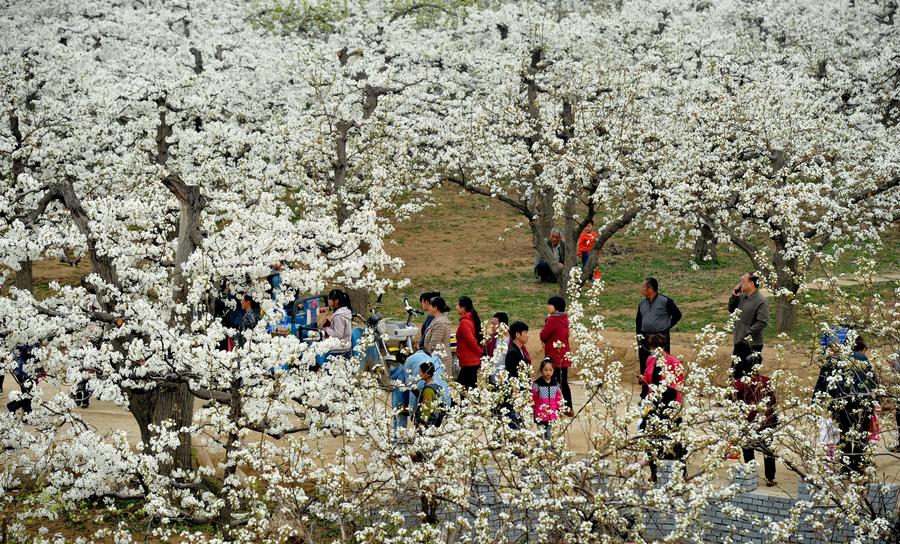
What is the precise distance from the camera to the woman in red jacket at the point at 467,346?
13625mm

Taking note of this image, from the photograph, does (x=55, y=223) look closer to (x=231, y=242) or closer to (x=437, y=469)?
(x=231, y=242)

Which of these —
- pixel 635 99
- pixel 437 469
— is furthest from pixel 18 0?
pixel 437 469

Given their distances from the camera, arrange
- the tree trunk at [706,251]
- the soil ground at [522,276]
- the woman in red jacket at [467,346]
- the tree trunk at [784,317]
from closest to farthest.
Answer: the woman in red jacket at [467,346], the soil ground at [522,276], the tree trunk at [784,317], the tree trunk at [706,251]

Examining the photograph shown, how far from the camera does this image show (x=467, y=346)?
13.7 meters

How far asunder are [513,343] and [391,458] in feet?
13.8

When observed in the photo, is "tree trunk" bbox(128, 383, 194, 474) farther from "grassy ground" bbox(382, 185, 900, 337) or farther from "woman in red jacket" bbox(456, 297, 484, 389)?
"grassy ground" bbox(382, 185, 900, 337)

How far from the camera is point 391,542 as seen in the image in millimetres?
7637

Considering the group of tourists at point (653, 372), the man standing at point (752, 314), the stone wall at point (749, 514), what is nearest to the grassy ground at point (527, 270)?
the man standing at point (752, 314)

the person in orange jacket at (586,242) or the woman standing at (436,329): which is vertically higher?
the person in orange jacket at (586,242)

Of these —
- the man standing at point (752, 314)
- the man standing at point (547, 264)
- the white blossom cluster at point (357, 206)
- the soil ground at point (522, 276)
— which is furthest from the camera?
the man standing at point (547, 264)

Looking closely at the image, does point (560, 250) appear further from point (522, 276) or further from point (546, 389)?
point (546, 389)

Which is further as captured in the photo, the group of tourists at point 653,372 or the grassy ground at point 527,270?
the grassy ground at point 527,270

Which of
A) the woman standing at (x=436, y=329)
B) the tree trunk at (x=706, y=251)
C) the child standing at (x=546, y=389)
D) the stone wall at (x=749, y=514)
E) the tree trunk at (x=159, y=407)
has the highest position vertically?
the tree trunk at (x=706, y=251)

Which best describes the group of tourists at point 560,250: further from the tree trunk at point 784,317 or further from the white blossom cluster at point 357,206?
the tree trunk at point 784,317
